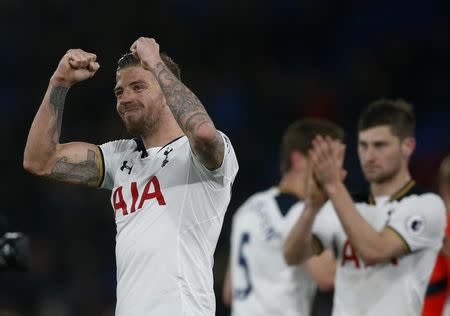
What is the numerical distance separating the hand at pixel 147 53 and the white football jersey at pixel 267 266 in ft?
9.19

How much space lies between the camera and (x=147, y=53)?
160 inches

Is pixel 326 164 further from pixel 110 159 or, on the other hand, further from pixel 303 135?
pixel 110 159

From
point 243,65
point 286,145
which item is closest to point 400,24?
point 243,65

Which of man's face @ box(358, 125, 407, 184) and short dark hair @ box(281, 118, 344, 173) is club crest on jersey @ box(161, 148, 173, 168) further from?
short dark hair @ box(281, 118, 344, 173)

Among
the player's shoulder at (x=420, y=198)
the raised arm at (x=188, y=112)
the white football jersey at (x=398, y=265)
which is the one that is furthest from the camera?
the player's shoulder at (x=420, y=198)

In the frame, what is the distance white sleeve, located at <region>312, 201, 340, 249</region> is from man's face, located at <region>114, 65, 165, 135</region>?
203cm

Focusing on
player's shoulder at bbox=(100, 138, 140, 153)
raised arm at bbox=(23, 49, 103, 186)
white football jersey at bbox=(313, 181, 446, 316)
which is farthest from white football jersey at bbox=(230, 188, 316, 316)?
raised arm at bbox=(23, 49, 103, 186)

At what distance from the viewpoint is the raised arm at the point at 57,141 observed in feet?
14.2

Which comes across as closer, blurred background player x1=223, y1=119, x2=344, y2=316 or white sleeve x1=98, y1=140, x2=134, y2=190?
white sleeve x1=98, y1=140, x2=134, y2=190

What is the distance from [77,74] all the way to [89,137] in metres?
7.68

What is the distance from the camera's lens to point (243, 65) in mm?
13914

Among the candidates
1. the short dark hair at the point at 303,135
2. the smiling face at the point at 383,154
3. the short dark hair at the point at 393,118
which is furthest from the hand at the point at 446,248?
the short dark hair at the point at 303,135

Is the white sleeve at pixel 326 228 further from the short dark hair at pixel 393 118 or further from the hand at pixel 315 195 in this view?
the short dark hair at pixel 393 118

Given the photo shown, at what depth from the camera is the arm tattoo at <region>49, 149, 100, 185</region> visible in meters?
4.46
